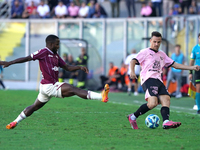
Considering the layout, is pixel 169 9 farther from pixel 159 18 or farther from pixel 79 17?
pixel 79 17

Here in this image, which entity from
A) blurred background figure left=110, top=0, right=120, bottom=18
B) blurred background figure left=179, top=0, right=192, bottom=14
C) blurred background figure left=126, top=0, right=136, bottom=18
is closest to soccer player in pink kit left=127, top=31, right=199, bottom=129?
blurred background figure left=179, top=0, right=192, bottom=14

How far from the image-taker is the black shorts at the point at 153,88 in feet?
24.6

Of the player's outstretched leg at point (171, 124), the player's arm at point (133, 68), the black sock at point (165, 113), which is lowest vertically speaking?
the player's outstretched leg at point (171, 124)

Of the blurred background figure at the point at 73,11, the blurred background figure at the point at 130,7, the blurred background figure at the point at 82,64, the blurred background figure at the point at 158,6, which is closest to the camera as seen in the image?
the blurred background figure at the point at 82,64

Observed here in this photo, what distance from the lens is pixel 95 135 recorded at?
6.76m

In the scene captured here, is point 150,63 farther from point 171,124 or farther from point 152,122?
point 171,124

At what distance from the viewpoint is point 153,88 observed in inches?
295

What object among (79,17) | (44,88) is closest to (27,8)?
(79,17)

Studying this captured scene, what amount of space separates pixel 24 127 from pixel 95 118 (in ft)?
6.67

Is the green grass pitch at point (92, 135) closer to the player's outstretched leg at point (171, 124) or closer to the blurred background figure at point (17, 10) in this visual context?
the player's outstretched leg at point (171, 124)

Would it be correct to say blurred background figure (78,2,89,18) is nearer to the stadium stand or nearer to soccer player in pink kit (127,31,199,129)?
the stadium stand

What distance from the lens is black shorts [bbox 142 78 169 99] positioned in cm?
748

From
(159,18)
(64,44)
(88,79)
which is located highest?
(159,18)

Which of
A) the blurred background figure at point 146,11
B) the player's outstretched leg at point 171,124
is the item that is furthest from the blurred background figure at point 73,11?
the player's outstretched leg at point 171,124
